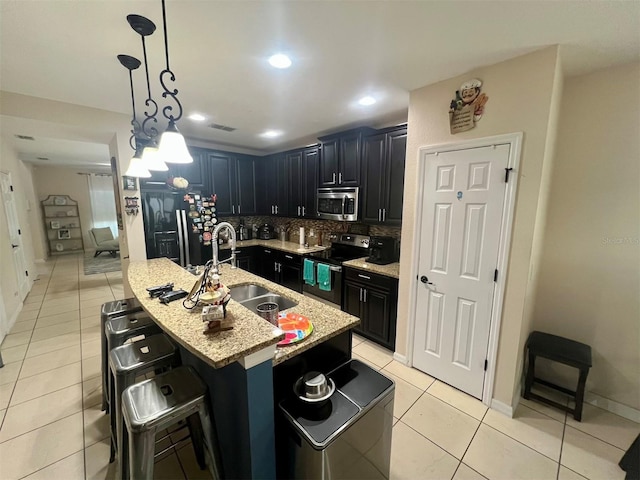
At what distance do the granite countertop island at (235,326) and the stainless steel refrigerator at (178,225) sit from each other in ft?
4.81

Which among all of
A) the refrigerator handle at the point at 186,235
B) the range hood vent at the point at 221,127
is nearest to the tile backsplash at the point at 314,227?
the refrigerator handle at the point at 186,235

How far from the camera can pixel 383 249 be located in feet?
→ 10.2

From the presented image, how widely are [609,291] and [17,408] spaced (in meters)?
4.71

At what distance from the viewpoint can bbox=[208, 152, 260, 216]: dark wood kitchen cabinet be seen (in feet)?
14.1

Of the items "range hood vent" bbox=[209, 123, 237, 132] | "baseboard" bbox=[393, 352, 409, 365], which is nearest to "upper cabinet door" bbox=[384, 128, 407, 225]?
"baseboard" bbox=[393, 352, 409, 365]

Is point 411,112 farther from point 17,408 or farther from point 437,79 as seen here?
point 17,408

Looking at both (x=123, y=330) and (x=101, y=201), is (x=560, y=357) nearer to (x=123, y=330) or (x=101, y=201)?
(x=123, y=330)

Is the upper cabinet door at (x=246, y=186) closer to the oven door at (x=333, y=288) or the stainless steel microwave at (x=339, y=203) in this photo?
the stainless steel microwave at (x=339, y=203)

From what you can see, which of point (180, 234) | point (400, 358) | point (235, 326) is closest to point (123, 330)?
point (235, 326)

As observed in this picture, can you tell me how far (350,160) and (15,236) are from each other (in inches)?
217

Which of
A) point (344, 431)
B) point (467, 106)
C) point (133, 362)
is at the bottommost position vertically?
point (344, 431)

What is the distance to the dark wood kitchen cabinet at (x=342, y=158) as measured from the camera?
10.7ft

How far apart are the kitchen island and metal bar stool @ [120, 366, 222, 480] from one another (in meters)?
0.09

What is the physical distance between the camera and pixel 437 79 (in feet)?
7.00
